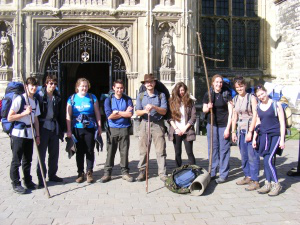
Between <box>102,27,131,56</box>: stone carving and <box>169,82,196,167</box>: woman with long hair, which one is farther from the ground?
<box>102,27,131,56</box>: stone carving

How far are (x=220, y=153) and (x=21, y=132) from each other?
3.37 m

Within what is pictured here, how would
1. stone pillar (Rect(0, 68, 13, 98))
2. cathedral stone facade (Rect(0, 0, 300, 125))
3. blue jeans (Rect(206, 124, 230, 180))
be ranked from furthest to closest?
cathedral stone facade (Rect(0, 0, 300, 125)) → stone pillar (Rect(0, 68, 13, 98)) → blue jeans (Rect(206, 124, 230, 180))

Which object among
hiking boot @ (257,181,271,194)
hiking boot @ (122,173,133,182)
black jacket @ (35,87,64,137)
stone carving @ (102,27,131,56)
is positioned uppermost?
stone carving @ (102,27,131,56)

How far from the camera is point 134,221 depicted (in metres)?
3.98

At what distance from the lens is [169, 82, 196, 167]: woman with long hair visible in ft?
19.3

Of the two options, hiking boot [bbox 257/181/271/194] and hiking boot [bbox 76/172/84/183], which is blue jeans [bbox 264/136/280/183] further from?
hiking boot [bbox 76/172/84/183]

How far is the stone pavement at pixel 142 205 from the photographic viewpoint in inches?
159

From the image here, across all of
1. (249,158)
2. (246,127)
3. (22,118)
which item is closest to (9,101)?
(22,118)

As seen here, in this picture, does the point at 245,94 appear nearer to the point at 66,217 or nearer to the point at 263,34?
the point at 66,217

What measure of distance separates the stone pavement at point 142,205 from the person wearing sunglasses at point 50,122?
1.11ft

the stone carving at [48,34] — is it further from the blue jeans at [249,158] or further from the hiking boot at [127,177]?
the blue jeans at [249,158]

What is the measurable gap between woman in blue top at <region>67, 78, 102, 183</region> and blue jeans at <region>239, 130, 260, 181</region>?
8.32 feet

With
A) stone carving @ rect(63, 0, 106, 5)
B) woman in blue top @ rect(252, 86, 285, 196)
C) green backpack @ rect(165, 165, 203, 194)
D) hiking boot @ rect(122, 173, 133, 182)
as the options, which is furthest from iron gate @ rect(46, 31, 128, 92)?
woman in blue top @ rect(252, 86, 285, 196)

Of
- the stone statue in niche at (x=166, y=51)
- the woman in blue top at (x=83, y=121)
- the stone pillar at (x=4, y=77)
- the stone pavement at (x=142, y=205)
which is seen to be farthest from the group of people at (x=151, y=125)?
the stone pillar at (x=4, y=77)
